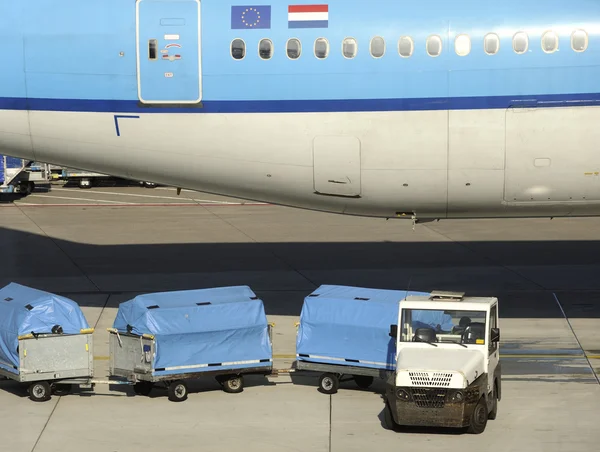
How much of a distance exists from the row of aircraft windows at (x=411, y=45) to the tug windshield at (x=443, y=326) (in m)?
4.96

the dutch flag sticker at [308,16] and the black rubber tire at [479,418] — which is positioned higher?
the dutch flag sticker at [308,16]

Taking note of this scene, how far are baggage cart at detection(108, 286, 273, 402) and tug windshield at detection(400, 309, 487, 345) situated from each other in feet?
8.21

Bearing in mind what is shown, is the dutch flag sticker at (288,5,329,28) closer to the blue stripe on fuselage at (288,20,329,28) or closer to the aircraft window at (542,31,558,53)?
the blue stripe on fuselage at (288,20,329,28)

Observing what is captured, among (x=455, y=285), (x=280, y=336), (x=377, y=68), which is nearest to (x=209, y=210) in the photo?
(x=455, y=285)

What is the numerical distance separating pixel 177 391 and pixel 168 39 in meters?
6.02

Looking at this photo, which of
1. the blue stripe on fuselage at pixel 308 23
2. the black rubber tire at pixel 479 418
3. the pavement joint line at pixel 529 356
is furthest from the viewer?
the pavement joint line at pixel 529 356

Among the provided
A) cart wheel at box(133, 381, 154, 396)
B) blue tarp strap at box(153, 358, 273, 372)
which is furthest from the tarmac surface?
blue tarp strap at box(153, 358, 273, 372)

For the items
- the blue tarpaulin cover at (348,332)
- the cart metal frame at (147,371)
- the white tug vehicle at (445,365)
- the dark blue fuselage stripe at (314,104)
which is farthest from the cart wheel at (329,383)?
the dark blue fuselage stripe at (314,104)

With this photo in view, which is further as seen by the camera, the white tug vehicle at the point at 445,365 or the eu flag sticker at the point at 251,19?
the eu flag sticker at the point at 251,19

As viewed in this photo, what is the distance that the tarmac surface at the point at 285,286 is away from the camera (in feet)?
48.2

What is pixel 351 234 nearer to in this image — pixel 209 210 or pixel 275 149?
pixel 209 210

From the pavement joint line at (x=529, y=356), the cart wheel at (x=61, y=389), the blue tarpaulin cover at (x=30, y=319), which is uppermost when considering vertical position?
the blue tarpaulin cover at (x=30, y=319)

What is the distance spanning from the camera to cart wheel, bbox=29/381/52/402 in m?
16.1

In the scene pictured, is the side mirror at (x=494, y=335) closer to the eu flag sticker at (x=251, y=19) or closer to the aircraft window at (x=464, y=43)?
the aircraft window at (x=464, y=43)
